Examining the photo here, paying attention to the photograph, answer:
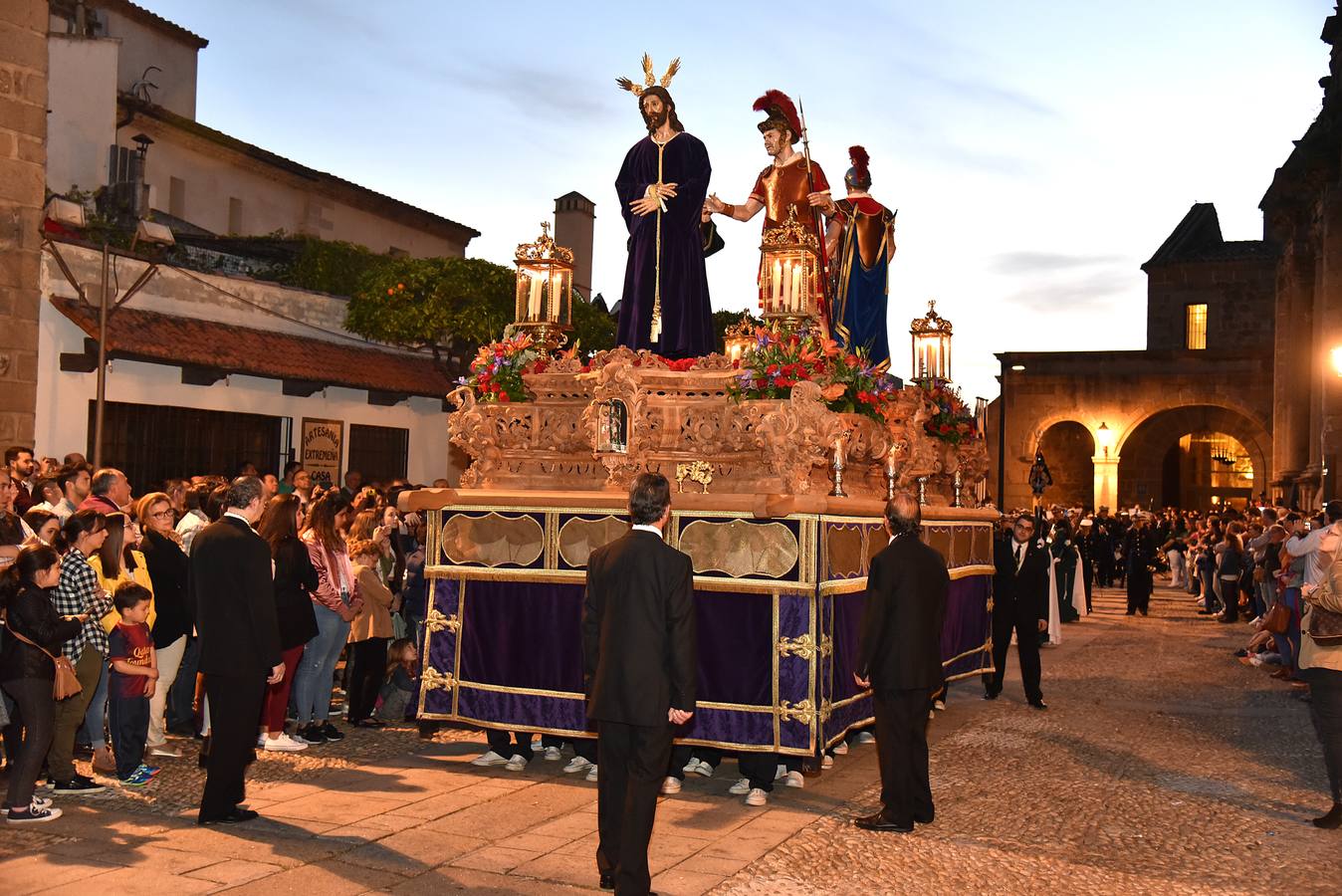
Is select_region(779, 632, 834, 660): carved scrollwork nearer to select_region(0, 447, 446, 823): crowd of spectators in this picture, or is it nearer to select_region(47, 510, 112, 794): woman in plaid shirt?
select_region(0, 447, 446, 823): crowd of spectators

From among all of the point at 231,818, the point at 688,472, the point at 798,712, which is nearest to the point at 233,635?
the point at 231,818

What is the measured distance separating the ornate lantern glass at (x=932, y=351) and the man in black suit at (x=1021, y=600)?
2.19 m

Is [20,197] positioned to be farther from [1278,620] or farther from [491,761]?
[1278,620]

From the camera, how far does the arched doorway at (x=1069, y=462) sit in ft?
156

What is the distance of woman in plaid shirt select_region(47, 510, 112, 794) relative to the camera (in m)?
8.30

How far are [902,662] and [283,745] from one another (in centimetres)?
488

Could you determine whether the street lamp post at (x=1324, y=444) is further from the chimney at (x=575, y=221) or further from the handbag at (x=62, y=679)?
the handbag at (x=62, y=679)

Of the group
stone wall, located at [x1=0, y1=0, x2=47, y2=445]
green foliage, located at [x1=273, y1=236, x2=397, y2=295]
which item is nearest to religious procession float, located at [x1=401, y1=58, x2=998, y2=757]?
stone wall, located at [x1=0, y1=0, x2=47, y2=445]

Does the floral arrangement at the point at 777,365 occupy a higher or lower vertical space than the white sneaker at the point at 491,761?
higher

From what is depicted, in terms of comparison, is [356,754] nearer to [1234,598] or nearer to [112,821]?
[112,821]

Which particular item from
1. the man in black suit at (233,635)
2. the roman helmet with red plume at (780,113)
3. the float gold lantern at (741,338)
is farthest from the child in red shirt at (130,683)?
the roman helmet with red plume at (780,113)

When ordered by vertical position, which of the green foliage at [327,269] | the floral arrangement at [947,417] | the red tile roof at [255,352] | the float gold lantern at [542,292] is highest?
the green foliage at [327,269]

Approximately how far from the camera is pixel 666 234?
11.3 meters

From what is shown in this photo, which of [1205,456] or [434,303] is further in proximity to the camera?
[1205,456]
